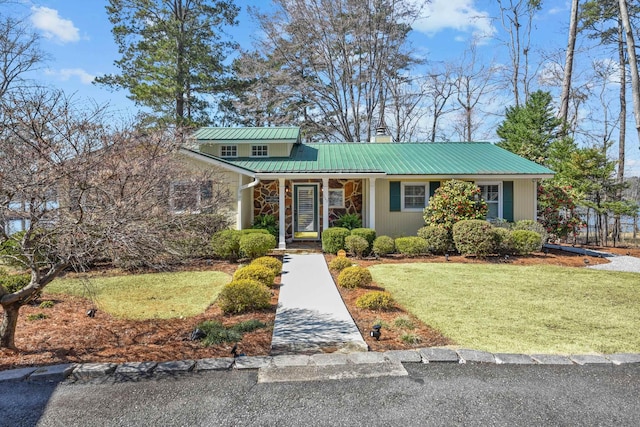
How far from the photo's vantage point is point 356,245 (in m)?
10.5

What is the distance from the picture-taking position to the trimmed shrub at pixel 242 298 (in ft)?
18.0

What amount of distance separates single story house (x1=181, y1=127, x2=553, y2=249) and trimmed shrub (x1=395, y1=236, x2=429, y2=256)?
5.05ft

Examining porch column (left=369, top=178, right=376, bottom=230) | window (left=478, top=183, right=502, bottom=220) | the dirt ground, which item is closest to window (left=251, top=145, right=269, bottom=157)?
porch column (left=369, top=178, right=376, bottom=230)

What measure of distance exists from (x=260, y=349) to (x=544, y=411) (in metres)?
2.83

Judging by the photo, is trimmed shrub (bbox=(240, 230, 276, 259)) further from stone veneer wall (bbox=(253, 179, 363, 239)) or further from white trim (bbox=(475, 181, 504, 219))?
white trim (bbox=(475, 181, 504, 219))

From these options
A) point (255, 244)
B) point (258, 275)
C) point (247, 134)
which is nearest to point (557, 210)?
point (255, 244)

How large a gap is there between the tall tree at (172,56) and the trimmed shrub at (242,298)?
17.0 m

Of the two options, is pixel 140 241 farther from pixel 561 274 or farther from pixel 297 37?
pixel 297 37

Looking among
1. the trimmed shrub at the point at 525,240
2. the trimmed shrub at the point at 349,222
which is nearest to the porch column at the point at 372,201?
the trimmed shrub at the point at 349,222

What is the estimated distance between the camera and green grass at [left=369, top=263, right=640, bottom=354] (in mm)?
4316

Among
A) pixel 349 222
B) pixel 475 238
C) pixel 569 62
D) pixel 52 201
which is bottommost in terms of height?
pixel 475 238

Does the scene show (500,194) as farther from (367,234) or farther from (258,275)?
(258,275)

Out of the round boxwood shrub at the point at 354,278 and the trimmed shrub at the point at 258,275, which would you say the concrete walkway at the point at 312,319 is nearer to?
the round boxwood shrub at the point at 354,278

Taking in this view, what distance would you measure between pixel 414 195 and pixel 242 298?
9.17 m
